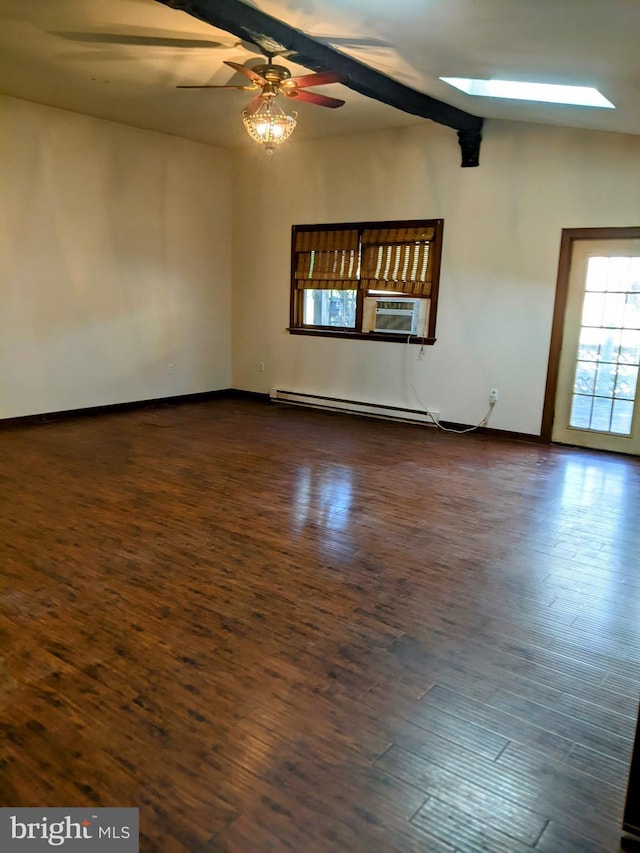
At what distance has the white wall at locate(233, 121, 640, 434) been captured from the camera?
557 cm

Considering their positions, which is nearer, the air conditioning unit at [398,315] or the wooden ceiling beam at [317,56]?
the wooden ceiling beam at [317,56]

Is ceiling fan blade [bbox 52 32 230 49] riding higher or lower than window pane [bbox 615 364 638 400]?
higher

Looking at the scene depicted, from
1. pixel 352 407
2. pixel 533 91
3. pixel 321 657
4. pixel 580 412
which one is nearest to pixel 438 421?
pixel 352 407

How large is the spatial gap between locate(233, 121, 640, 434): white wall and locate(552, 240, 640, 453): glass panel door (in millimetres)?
217

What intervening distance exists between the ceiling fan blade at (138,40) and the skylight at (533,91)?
1742 millimetres

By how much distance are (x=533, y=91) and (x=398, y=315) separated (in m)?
2.71

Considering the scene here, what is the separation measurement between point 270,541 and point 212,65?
3729mm

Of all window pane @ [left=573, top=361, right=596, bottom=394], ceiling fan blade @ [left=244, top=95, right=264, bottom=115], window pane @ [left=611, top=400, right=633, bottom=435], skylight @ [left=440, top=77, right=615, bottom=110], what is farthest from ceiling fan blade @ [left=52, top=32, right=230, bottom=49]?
window pane @ [left=611, top=400, right=633, bottom=435]

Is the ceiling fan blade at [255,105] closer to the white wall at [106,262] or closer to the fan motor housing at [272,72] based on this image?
the fan motor housing at [272,72]

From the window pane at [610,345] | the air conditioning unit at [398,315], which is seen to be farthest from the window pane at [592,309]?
the air conditioning unit at [398,315]

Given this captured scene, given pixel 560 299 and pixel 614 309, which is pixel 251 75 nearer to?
pixel 560 299

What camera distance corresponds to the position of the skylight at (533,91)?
4211 mm

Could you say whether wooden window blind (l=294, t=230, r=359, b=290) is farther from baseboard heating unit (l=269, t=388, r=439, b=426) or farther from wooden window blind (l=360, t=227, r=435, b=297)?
baseboard heating unit (l=269, t=388, r=439, b=426)

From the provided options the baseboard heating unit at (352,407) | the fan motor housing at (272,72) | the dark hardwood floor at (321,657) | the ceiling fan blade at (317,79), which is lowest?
the dark hardwood floor at (321,657)
